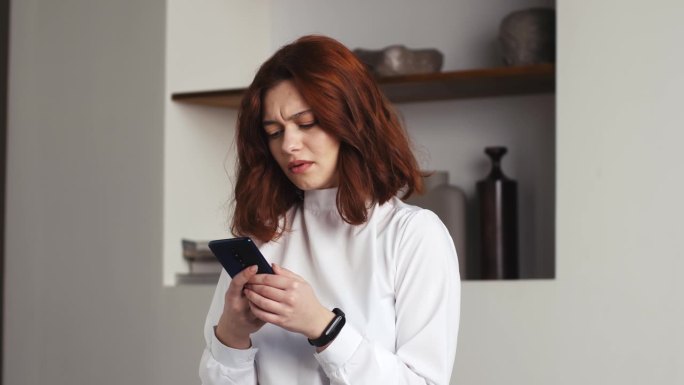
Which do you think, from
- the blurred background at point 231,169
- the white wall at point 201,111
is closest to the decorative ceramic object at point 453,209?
the blurred background at point 231,169

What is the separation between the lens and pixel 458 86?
3.09m

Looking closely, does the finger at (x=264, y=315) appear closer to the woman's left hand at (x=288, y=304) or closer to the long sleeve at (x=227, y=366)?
the woman's left hand at (x=288, y=304)

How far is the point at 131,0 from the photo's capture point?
11.3ft

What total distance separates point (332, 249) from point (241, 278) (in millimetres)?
205

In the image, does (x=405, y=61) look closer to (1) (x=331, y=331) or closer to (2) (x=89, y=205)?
(2) (x=89, y=205)

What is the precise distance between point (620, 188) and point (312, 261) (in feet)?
3.98

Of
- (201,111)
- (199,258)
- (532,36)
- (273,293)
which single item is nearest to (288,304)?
(273,293)

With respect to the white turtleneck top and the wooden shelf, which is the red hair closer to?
the white turtleneck top

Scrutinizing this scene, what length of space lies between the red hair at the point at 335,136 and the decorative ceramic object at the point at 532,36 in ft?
4.18

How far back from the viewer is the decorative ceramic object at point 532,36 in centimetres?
294

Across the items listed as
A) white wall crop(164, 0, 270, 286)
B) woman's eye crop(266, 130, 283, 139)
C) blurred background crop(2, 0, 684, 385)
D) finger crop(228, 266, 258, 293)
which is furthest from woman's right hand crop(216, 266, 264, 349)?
white wall crop(164, 0, 270, 286)

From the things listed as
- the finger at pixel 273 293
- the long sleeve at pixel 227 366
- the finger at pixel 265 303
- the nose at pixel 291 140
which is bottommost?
the long sleeve at pixel 227 366

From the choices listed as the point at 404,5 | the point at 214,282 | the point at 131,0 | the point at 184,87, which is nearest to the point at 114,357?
the point at 214,282

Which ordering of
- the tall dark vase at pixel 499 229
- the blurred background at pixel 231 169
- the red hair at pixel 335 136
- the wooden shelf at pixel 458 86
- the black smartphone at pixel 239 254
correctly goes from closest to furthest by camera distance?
the black smartphone at pixel 239 254, the red hair at pixel 335 136, the blurred background at pixel 231 169, the wooden shelf at pixel 458 86, the tall dark vase at pixel 499 229
